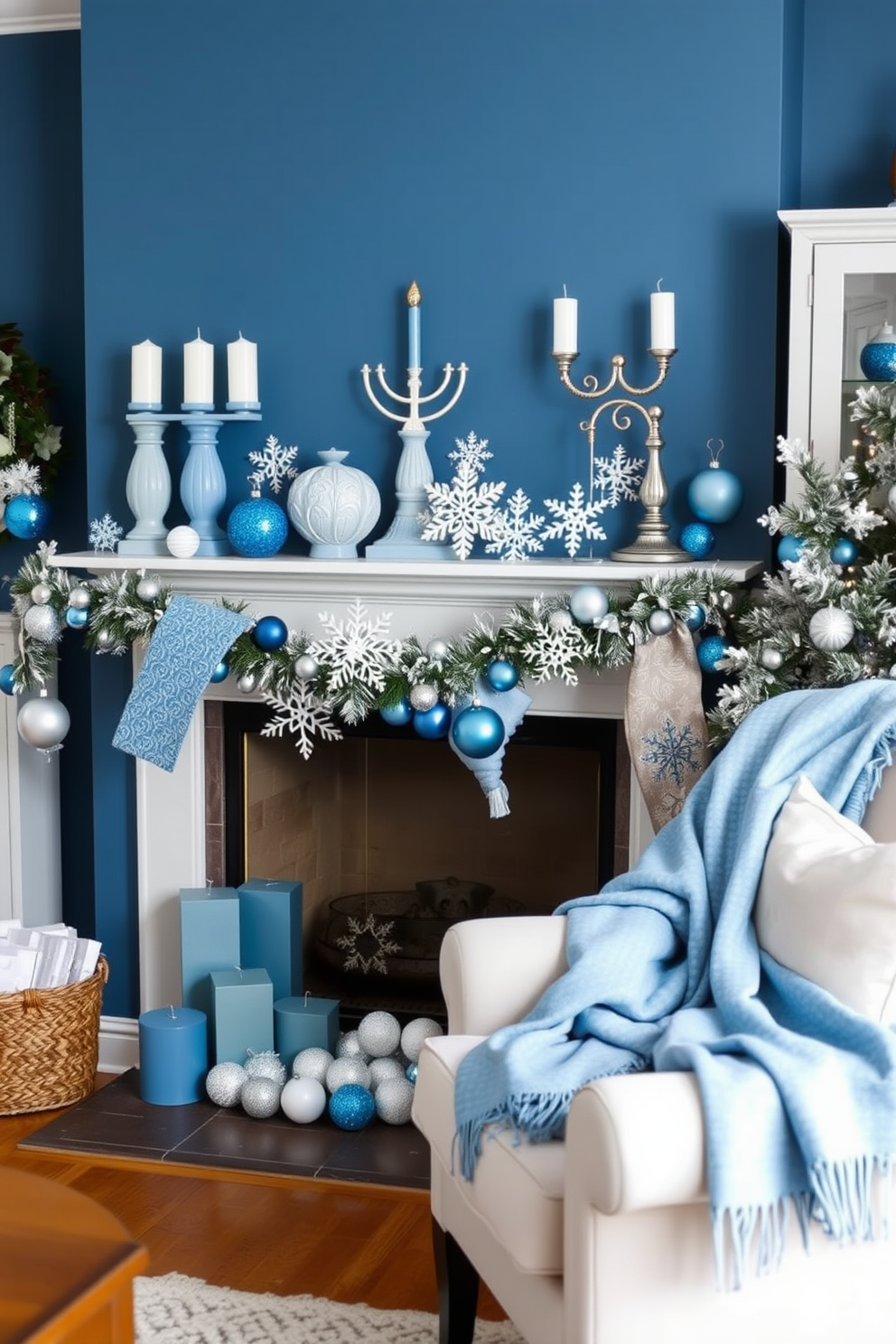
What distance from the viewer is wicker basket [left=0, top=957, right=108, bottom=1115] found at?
3102 millimetres

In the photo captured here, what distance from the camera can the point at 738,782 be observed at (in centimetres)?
238

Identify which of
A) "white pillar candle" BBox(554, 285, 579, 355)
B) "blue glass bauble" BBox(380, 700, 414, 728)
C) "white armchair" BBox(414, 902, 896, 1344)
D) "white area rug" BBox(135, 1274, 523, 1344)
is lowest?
"white area rug" BBox(135, 1274, 523, 1344)

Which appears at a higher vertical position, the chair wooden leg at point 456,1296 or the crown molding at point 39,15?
the crown molding at point 39,15

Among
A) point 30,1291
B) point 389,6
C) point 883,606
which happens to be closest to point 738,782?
point 883,606

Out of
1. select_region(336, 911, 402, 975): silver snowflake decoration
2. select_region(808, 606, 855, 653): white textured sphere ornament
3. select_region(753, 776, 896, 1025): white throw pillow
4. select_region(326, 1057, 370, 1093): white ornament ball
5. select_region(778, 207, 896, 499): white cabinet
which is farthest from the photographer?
select_region(336, 911, 402, 975): silver snowflake decoration

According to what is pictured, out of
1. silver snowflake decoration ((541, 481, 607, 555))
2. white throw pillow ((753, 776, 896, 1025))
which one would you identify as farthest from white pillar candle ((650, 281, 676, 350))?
white throw pillow ((753, 776, 896, 1025))

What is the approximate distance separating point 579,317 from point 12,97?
1.68 meters

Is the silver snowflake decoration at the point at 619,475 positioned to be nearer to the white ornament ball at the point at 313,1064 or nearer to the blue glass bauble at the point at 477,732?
the blue glass bauble at the point at 477,732

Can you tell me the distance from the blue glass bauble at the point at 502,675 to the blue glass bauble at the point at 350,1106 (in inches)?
34.0

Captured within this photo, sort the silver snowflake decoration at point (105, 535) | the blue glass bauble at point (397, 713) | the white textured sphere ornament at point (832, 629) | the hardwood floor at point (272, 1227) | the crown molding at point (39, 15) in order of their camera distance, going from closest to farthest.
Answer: the hardwood floor at point (272, 1227) < the white textured sphere ornament at point (832, 629) < the blue glass bauble at point (397, 713) < the silver snowflake decoration at point (105, 535) < the crown molding at point (39, 15)

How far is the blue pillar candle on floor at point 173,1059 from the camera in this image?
3.11 meters

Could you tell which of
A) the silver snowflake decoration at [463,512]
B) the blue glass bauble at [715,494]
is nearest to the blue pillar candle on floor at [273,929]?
the silver snowflake decoration at [463,512]

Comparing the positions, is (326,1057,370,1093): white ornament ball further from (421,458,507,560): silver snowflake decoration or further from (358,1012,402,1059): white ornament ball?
(421,458,507,560): silver snowflake decoration

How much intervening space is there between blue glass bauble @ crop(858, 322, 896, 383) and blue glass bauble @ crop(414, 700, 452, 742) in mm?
1029
